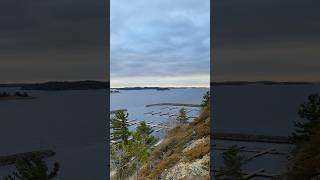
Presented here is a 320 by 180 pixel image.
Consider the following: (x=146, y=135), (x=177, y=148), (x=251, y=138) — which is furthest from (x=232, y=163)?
(x=146, y=135)

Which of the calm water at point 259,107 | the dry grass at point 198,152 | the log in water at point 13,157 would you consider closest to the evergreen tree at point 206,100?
the dry grass at point 198,152

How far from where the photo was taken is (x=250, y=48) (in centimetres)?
454

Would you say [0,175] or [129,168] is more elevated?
[0,175]

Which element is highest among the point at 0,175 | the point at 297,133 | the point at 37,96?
the point at 37,96

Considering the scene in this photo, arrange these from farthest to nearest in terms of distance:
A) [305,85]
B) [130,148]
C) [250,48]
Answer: [130,148]
[250,48]
[305,85]

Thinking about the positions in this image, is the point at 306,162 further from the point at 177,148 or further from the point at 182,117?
the point at 182,117

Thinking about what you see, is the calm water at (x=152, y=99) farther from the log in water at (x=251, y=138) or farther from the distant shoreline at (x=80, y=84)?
the log in water at (x=251, y=138)

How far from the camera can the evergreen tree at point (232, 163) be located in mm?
4742

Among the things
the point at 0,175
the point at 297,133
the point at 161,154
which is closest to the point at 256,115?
the point at 297,133

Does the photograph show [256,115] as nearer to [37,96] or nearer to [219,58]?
[219,58]

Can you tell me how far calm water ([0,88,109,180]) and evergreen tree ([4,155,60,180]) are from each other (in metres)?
0.09

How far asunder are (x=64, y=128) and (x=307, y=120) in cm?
249

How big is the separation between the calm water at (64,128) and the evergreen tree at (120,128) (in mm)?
3340

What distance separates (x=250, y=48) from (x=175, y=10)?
10.0ft
